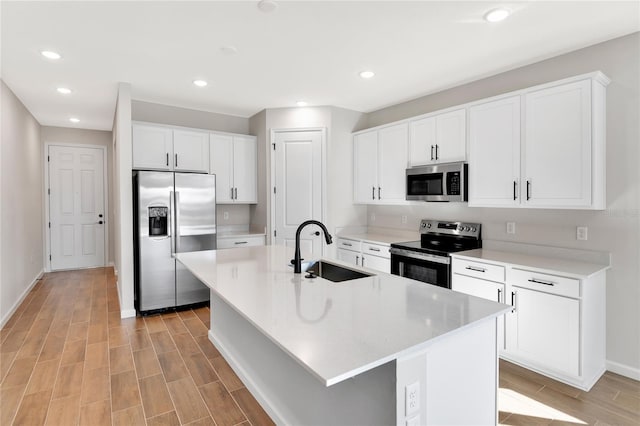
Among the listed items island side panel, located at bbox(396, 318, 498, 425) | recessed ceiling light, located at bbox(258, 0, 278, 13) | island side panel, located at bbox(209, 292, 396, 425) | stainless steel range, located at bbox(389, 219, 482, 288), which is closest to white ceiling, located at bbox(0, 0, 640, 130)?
recessed ceiling light, located at bbox(258, 0, 278, 13)

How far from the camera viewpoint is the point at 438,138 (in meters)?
3.61

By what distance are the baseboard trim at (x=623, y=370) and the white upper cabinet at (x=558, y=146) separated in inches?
50.5

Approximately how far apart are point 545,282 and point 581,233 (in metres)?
0.66

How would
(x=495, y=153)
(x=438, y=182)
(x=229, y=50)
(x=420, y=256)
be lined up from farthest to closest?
(x=438, y=182) < (x=420, y=256) < (x=495, y=153) < (x=229, y=50)

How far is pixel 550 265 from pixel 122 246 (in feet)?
13.6

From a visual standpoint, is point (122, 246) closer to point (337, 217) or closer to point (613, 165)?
point (337, 217)

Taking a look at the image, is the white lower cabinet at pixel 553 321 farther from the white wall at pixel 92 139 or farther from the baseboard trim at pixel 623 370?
the white wall at pixel 92 139

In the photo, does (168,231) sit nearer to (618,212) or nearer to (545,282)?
(545,282)

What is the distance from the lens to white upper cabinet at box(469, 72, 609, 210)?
254 centimetres

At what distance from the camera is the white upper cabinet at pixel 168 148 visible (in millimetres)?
4113

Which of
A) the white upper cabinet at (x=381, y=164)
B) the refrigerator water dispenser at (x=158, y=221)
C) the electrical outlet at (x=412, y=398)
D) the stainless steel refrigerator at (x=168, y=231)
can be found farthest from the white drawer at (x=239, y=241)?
the electrical outlet at (x=412, y=398)

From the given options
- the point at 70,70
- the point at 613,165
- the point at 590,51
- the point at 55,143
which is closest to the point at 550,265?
the point at 613,165

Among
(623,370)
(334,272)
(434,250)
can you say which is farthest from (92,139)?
(623,370)

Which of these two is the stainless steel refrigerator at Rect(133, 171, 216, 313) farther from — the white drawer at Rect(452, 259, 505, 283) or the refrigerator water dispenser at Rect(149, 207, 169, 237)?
the white drawer at Rect(452, 259, 505, 283)
